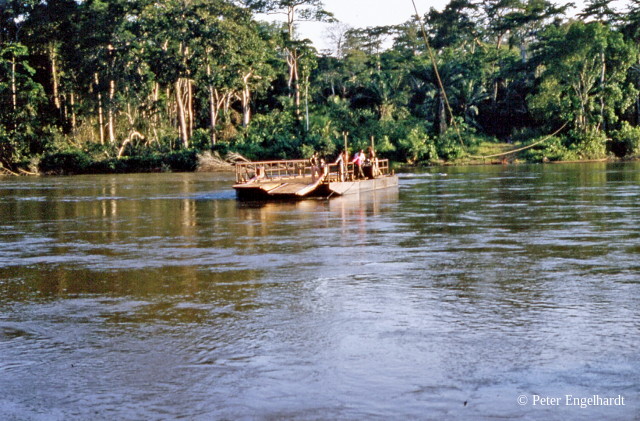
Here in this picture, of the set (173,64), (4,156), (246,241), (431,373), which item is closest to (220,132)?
(173,64)

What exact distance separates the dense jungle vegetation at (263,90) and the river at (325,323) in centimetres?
4771

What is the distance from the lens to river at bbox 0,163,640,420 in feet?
21.6

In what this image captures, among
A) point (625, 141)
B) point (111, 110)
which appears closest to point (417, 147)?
point (625, 141)

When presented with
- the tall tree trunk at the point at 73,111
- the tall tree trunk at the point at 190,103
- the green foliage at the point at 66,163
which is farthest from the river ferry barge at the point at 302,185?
the tall tree trunk at the point at 73,111

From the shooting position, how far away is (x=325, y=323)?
916 centimetres

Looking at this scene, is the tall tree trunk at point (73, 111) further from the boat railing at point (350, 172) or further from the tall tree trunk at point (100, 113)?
the boat railing at point (350, 172)

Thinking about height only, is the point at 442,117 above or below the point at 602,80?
below

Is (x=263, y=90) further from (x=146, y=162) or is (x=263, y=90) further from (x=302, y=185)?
(x=302, y=185)

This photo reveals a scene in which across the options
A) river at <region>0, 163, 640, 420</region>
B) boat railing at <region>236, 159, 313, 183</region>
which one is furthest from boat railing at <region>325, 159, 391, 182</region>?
river at <region>0, 163, 640, 420</region>

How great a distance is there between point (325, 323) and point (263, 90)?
2460 inches

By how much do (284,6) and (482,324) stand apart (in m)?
65.6

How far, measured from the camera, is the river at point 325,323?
21.6 ft

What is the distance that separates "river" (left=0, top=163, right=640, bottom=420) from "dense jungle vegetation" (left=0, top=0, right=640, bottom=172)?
157 ft

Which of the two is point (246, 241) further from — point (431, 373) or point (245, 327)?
point (431, 373)
